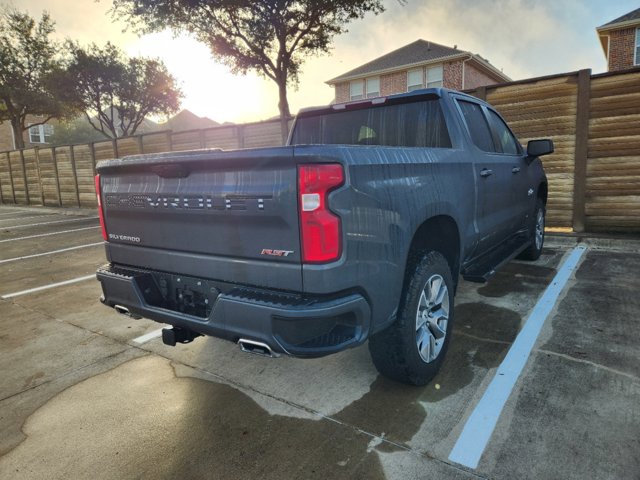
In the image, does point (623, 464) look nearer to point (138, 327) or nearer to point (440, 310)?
point (440, 310)

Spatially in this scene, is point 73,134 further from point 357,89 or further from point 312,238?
point 312,238

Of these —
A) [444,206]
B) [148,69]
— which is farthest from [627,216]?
[148,69]

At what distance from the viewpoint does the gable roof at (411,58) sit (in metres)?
24.5

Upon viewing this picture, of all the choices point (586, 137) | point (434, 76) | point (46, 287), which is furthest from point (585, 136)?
point (434, 76)

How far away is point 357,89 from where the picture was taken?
2791 cm

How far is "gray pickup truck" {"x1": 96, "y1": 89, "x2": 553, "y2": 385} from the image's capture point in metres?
2.02

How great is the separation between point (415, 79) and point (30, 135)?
127ft

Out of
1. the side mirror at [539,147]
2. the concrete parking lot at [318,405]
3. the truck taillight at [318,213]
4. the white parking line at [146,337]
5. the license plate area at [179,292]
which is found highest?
the side mirror at [539,147]

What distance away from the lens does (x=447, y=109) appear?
3410 mm

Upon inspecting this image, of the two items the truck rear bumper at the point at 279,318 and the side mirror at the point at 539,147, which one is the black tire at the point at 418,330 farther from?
the side mirror at the point at 539,147

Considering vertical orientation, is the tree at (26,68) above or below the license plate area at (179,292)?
above

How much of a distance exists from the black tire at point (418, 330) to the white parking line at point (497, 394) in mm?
385

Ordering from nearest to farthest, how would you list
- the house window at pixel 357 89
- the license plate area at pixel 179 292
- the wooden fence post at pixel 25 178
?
1. the license plate area at pixel 179 292
2. the wooden fence post at pixel 25 178
3. the house window at pixel 357 89

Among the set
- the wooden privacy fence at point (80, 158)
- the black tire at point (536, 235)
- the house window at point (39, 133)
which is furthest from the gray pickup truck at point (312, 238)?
the house window at point (39, 133)
